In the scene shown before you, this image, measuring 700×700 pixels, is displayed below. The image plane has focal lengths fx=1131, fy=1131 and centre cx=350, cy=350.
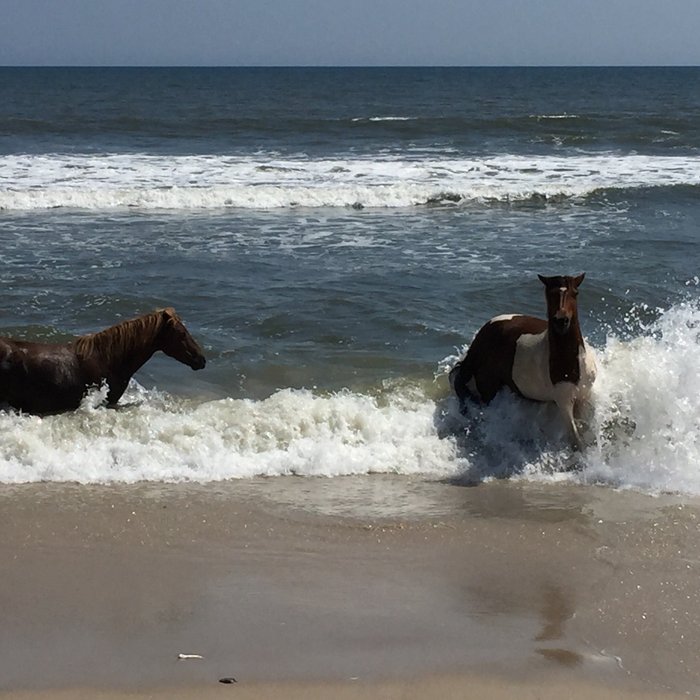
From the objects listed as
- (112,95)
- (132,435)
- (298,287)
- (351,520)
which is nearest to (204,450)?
(132,435)

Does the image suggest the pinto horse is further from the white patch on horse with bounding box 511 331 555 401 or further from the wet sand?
the wet sand

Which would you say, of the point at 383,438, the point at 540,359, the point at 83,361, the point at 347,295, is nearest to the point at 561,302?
the point at 540,359

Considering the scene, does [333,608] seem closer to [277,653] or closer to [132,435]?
[277,653]

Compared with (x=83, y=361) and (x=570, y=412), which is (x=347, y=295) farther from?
(x=570, y=412)

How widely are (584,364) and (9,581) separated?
3.58m

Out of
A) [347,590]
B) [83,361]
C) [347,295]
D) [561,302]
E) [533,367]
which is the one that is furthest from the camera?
[347,295]

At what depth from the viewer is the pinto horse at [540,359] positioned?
665cm

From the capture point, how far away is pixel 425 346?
929 centimetres

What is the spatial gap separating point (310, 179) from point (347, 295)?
10.9 m

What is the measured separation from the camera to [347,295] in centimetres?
1080

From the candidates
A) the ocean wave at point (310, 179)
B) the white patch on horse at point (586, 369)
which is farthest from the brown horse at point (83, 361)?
the ocean wave at point (310, 179)

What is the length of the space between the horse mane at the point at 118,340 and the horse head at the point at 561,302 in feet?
8.85

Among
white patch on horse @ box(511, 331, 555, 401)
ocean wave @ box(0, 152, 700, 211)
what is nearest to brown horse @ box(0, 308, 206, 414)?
white patch on horse @ box(511, 331, 555, 401)

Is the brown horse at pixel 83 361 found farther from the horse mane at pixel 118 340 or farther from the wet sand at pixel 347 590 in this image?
the wet sand at pixel 347 590
